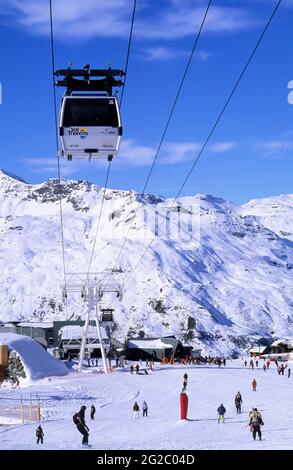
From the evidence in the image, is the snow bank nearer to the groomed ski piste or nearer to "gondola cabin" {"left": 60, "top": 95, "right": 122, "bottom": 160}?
the groomed ski piste

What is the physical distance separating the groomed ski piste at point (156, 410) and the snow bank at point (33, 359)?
2.09m

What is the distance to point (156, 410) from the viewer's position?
113 ft

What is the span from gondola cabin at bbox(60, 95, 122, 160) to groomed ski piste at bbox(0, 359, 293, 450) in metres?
9.09

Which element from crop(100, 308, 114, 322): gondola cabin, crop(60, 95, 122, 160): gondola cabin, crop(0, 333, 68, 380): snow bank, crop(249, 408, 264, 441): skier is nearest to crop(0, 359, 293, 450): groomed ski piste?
crop(249, 408, 264, 441): skier

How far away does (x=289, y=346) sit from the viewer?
393 ft

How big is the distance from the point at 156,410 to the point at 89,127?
1813 cm

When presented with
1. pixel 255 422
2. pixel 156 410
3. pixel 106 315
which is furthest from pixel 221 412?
pixel 106 315

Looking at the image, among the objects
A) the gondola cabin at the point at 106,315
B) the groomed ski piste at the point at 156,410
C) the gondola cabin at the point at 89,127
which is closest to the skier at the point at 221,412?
the groomed ski piste at the point at 156,410

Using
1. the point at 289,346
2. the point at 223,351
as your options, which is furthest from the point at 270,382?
the point at 223,351

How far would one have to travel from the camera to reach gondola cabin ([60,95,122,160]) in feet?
68.4

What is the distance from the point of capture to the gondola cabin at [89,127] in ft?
68.4

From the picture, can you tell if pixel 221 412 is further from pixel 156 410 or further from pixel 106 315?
pixel 106 315

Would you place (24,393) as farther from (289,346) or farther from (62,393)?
(289,346)
